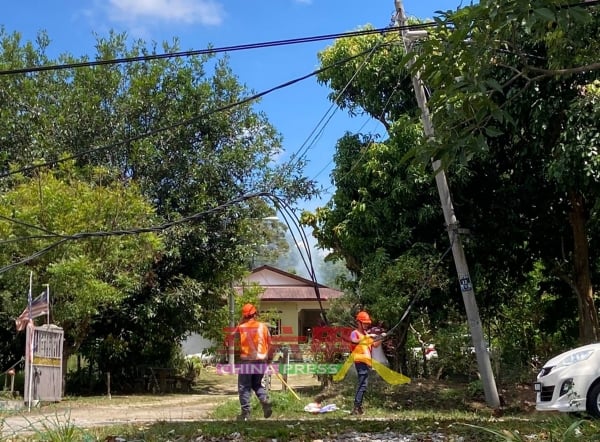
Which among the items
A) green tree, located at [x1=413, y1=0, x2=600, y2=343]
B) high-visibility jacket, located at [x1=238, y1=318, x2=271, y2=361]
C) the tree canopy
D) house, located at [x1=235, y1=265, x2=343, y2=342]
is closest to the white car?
green tree, located at [x1=413, y1=0, x2=600, y2=343]

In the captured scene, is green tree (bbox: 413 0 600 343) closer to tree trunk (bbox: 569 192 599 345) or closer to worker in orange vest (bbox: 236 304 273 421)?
tree trunk (bbox: 569 192 599 345)

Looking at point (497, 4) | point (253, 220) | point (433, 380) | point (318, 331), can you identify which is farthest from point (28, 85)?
point (497, 4)

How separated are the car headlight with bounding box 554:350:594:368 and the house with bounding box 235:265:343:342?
24476mm

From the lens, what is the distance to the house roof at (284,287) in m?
34.8

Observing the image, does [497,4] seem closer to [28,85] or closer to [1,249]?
[1,249]

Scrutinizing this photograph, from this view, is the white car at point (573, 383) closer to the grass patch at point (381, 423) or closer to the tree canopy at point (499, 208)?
the grass patch at point (381, 423)

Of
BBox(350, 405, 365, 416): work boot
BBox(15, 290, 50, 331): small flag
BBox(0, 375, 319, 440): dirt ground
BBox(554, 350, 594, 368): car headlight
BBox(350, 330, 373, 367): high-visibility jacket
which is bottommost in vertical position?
BBox(350, 405, 365, 416): work boot

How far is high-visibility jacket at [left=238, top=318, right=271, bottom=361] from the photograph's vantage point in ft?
34.1

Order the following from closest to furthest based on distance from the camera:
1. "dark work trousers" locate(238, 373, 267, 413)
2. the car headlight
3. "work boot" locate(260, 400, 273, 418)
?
1. the car headlight
2. "dark work trousers" locate(238, 373, 267, 413)
3. "work boot" locate(260, 400, 273, 418)

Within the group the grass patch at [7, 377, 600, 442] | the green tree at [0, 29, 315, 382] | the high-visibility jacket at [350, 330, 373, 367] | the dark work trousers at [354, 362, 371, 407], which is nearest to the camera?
the grass patch at [7, 377, 600, 442]

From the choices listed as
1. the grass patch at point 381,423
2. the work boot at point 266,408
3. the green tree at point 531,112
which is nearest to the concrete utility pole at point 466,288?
the grass patch at point 381,423

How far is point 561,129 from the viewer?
498 inches

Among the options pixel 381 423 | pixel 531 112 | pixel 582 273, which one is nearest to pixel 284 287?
pixel 582 273

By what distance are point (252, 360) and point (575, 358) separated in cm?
463
